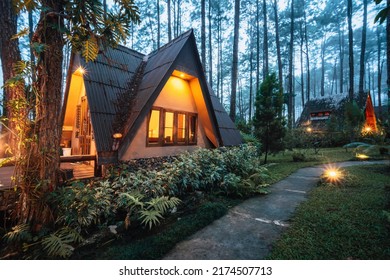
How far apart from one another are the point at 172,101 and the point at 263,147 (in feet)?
22.3

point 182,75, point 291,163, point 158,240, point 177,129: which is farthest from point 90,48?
point 291,163

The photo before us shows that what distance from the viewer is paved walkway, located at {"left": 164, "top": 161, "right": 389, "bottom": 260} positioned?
2.86m

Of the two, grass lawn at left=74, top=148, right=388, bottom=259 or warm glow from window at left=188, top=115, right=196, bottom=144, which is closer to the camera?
grass lawn at left=74, top=148, right=388, bottom=259

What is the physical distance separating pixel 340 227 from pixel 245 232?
71.4 inches

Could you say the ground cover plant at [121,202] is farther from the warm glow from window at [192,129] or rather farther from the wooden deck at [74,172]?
the warm glow from window at [192,129]

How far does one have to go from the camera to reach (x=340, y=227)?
3.45m

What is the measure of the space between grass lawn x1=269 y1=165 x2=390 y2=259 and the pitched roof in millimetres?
4435

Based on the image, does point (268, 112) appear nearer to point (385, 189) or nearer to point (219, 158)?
point (219, 158)

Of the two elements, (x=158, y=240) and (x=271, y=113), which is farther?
(x=271, y=113)

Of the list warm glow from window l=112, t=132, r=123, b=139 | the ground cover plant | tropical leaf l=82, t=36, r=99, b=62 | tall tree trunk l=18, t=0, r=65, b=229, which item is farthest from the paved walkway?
tropical leaf l=82, t=36, r=99, b=62

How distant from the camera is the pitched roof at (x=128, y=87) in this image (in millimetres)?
5629

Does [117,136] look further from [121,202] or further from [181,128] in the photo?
[181,128]

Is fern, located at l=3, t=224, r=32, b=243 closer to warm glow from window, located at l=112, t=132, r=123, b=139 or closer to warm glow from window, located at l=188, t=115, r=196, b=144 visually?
warm glow from window, located at l=112, t=132, r=123, b=139

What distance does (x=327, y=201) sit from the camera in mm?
4812
